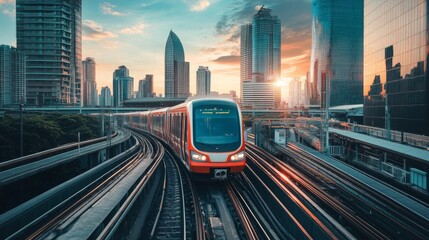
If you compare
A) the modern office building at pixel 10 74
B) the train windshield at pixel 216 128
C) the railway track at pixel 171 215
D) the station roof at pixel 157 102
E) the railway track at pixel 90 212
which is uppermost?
the modern office building at pixel 10 74

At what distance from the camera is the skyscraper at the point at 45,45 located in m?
116

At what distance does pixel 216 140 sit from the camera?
49.1ft

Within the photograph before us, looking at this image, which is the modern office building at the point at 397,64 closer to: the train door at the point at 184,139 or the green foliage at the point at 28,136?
the train door at the point at 184,139

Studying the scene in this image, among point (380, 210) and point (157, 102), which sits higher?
point (157, 102)

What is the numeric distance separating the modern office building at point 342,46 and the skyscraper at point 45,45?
132 meters

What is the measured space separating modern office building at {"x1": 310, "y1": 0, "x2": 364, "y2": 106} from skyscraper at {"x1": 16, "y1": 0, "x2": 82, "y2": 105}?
13228 centimetres

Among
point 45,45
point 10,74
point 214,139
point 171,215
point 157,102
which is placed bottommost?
point 171,215

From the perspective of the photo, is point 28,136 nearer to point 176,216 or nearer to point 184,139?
point 184,139

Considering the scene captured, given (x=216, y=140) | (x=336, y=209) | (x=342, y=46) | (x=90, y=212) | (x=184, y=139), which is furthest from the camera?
(x=342, y=46)

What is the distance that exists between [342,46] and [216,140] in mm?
184721

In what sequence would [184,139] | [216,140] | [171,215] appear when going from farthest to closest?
[184,139]
[216,140]
[171,215]

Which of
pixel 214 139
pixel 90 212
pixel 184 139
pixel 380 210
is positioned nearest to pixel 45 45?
pixel 184 139

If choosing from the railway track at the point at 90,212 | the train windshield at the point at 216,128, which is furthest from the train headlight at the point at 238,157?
the railway track at the point at 90,212

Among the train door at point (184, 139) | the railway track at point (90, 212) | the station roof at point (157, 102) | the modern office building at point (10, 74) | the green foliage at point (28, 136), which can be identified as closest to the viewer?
the railway track at point (90, 212)
